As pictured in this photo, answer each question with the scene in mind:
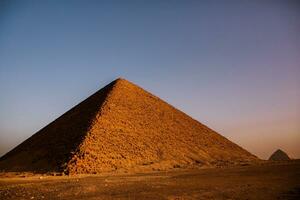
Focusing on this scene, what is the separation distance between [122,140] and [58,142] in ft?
21.5

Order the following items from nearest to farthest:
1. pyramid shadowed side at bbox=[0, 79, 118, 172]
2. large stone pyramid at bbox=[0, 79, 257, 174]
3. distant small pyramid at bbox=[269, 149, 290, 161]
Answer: large stone pyramid at bbox=[0, 79, 257, 174] → pyramid shadowed side at bbox=[0, 79, 118, 172] → distant small pyramid at bbox=[269, 149, 290, 161]

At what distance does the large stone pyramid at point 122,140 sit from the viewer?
31.7 meters

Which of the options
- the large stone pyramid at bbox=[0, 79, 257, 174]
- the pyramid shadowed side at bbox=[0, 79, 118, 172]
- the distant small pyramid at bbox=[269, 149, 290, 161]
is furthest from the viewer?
the distant small pyramid at bbox=[269, 149, 290, 161]

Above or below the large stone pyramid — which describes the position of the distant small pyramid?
below

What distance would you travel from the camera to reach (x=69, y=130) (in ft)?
124

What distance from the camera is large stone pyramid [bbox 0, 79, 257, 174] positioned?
104ft

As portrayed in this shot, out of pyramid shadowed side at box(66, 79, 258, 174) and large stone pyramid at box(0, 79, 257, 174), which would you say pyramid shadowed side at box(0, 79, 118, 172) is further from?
pyramid shadowed side at box(66, 79, 258, 174)

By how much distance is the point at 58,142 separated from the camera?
119 feet

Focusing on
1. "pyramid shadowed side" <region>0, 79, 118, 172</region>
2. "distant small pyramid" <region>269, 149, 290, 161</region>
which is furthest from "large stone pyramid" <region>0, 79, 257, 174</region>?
"distant small pyramid" <region>269, 149, 290, 161</region>

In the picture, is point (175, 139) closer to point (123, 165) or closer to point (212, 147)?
point (212, 147)

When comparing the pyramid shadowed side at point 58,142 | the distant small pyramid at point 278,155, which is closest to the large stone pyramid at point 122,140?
the pyramid shadowed side at point 58,142

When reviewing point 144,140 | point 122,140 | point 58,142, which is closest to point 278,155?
point 144,140

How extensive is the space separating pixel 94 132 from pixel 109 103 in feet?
22.4

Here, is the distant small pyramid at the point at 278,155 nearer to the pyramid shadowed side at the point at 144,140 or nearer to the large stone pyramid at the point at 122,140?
the pyramid shadowed side at the point at 144,140
